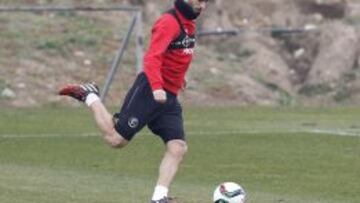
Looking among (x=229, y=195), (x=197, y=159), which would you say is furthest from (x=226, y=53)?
(x=229, y=195)

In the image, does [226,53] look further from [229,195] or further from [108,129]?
[229,195]

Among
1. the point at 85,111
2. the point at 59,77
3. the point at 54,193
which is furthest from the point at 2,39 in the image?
the point at 54,193

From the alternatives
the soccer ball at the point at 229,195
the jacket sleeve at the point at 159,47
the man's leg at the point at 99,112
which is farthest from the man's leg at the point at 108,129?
the soccer ball at the point at 229,195

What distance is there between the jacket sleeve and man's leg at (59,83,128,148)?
0.85 metres

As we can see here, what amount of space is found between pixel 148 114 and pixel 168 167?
1.84 ft

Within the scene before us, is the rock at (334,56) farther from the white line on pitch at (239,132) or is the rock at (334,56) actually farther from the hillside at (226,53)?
the white line on pitch at (239,132)

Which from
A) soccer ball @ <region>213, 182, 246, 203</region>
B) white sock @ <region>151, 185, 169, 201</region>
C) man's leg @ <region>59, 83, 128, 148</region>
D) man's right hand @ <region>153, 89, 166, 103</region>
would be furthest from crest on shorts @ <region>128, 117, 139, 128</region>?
soccer ball @ <region>213, 182, 246, 203</region>

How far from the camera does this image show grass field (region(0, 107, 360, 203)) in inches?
596

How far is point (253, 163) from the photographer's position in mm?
18641

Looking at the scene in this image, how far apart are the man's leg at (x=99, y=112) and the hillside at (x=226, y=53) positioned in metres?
14.7

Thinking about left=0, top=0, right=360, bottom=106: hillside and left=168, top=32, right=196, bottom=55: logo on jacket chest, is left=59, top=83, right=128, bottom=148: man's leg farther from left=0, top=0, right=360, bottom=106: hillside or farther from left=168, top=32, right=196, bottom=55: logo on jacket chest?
left=0, top=0, right=360, bottom=106: hillside

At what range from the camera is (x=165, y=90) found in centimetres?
1376

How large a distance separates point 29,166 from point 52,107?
37.3ft

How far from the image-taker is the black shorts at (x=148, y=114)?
1381cm
